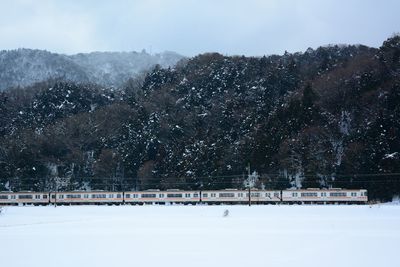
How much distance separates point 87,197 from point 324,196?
29.9m

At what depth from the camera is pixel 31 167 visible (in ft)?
248

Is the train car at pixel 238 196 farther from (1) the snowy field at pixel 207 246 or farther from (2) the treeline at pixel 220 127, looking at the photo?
(1) the snowy field at pixel 207 246

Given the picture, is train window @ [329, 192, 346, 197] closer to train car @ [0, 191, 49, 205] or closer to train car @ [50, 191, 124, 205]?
train car @ [50, 191, 124, 205]

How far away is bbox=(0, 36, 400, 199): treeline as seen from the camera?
54.0 m

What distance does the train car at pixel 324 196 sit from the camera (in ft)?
160

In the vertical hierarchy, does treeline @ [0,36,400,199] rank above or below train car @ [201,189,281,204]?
above

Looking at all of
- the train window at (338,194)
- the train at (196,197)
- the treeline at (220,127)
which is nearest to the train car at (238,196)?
the train at (196,197)

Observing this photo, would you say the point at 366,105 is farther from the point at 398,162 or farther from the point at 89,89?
the point at 89,89

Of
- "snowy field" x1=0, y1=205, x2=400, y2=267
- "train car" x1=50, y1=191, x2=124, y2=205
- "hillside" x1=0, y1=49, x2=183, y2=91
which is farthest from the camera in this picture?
"hillside" x1=0, y1=49, x2=183, y2=91

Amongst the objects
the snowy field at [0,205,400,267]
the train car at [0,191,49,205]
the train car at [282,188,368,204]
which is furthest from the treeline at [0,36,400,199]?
the snowy field at [0,205,400,267]

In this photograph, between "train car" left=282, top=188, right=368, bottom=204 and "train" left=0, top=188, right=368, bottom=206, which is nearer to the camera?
"train car" left=282, top=188, right=368, bottom=204

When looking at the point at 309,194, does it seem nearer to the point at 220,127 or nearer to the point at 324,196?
the point at 324,196

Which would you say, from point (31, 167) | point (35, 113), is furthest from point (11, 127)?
point (31, 167)

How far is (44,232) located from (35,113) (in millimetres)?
75410
